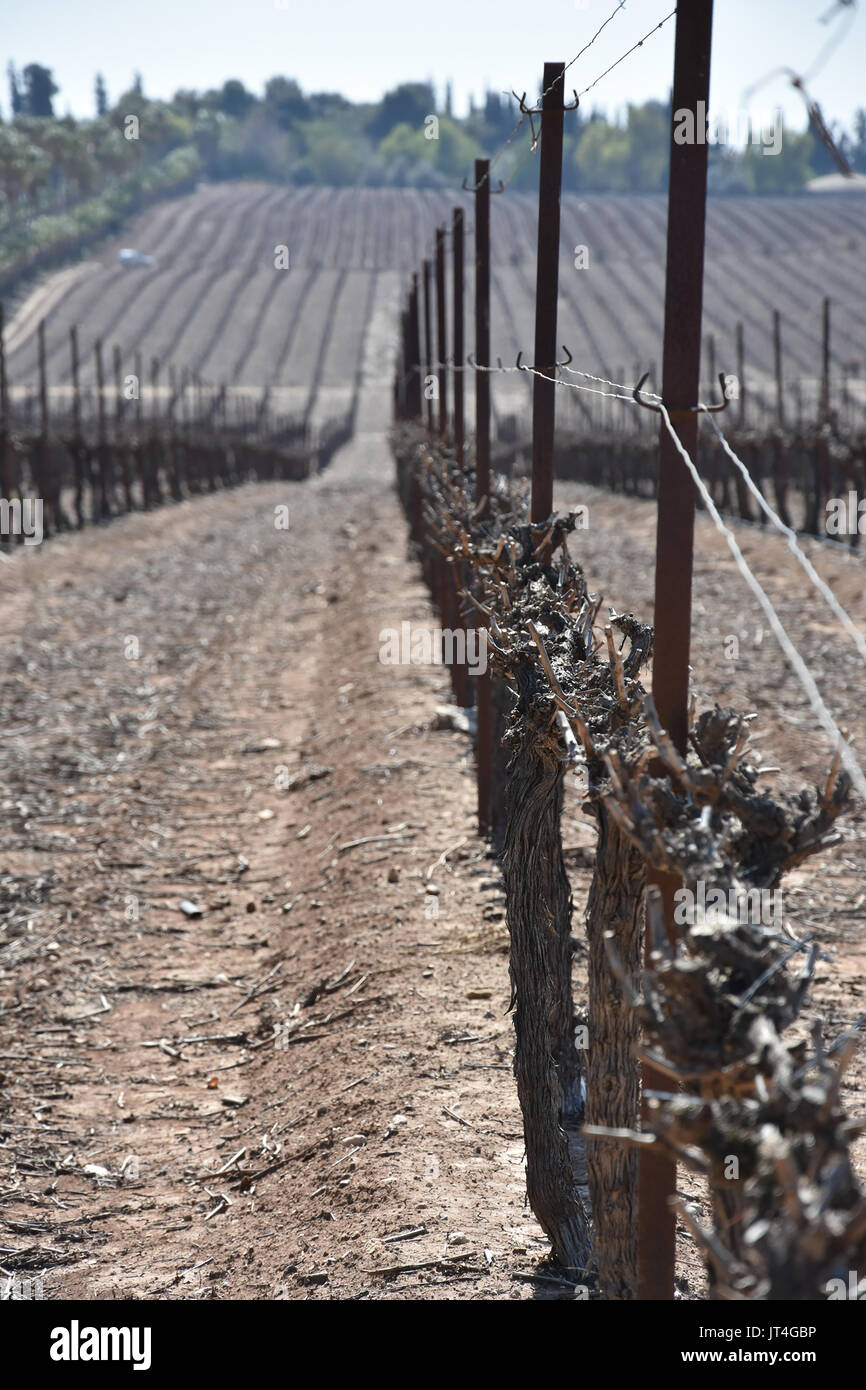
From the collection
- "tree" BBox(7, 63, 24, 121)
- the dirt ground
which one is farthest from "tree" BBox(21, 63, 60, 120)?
the dirt ground

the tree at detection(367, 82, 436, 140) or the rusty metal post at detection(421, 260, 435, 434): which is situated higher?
the tree at detection(367, 82, 436, 140)

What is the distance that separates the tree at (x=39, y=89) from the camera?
494 feet

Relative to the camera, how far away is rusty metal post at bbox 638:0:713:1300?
2738 mm

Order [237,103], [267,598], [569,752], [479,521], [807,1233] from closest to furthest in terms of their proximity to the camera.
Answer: [807,1233] < [569,752] < [479,521] < [267,598] < [237,103]

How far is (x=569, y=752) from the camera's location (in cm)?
308

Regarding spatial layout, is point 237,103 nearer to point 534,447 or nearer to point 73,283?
point 73,283

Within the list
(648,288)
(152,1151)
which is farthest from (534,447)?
(648,288)

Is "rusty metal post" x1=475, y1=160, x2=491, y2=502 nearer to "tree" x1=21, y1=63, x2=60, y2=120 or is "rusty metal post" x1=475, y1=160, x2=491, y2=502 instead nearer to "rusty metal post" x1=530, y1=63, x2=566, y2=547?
"rusty metal post" x1=530, y1=63, x2=566, y2=547

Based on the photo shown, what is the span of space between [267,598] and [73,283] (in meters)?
85.1

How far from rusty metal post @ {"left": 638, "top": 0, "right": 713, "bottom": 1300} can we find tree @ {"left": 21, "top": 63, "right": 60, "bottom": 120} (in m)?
168

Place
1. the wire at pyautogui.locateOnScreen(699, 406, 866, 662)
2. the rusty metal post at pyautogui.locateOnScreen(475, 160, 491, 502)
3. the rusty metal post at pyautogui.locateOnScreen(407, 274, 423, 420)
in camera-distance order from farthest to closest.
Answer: the rusty metal post at pyautogui.locateOnScreen(407, 274, 423, 420), the rusty metal post at pyautogui.locateOnScreen(475, 160, 491, 502), the wire at pyautogui.locateOnScreen(699, 406, 866, 662)
